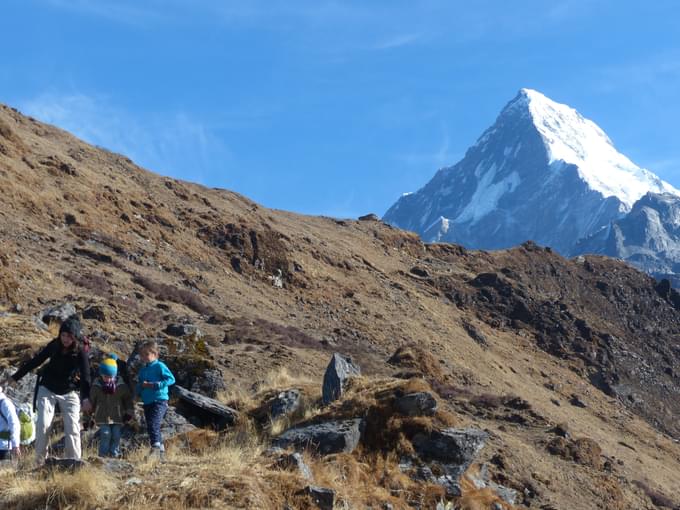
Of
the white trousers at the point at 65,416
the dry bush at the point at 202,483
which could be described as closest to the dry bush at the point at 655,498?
the dry bush at the point at 202,483

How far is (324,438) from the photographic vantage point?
486 inches

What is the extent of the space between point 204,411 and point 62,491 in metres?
5.88

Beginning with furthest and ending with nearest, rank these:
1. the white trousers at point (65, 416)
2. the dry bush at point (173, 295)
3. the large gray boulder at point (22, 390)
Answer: the dry bush at point (173, 295) < the large gray boulder at point (22, 390) < the white trousers at point (65, 416)

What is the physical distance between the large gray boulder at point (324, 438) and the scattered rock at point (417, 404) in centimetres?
101

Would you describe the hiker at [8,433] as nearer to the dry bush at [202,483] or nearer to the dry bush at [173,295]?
the dry bush at [202,483]

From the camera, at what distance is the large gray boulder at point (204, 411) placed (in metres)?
14.0

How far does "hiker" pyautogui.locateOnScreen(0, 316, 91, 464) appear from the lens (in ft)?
32.7

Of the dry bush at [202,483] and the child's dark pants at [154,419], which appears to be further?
the child's dark pants at [154,419]

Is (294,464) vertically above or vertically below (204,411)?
below

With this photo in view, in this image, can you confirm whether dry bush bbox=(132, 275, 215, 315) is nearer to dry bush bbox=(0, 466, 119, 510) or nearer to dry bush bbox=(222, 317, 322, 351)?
dry bush bbox=(222, 317, 322, 351)

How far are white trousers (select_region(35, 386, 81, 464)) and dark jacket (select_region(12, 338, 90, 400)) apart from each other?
72 mm

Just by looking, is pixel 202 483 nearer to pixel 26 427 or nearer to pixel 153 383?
pixel 153 383

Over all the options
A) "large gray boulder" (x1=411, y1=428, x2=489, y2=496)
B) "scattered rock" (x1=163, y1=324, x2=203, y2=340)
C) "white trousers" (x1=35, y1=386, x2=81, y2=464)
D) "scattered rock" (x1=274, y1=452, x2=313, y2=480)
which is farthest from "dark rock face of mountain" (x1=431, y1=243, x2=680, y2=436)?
"white trousers" (x1=35, y1=386, x2=81, y2=464)

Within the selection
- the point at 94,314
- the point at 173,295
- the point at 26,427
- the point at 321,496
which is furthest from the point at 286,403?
the point at 173,295
